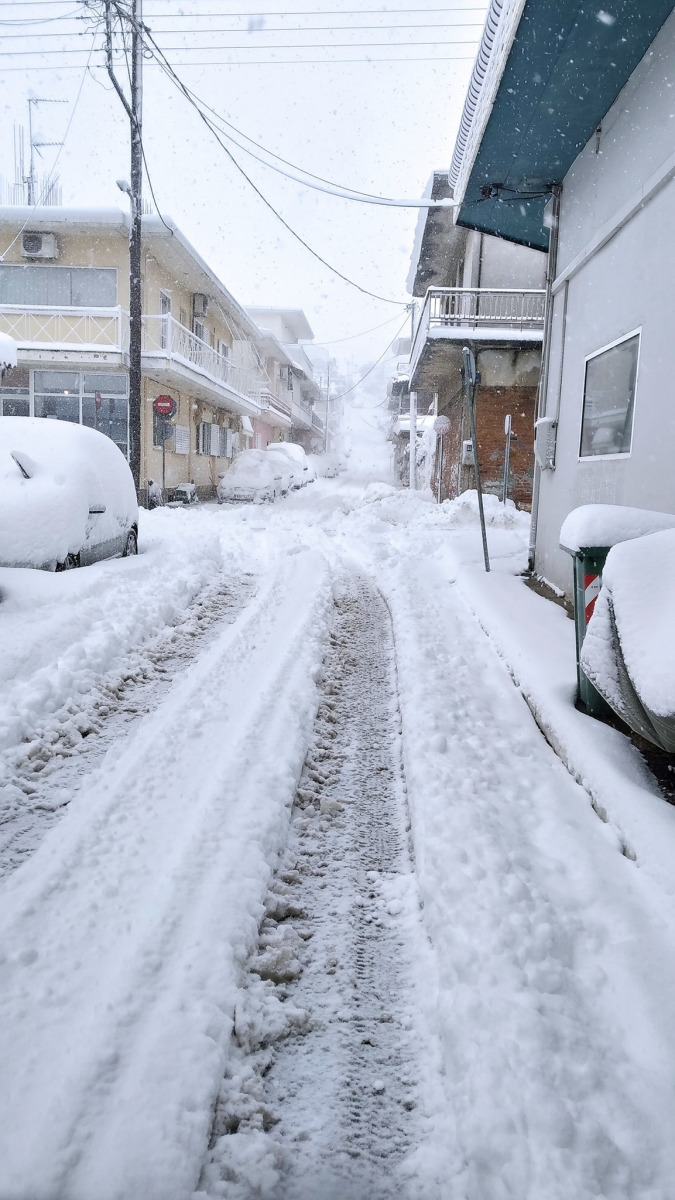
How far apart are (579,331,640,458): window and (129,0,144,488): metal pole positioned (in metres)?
10.6

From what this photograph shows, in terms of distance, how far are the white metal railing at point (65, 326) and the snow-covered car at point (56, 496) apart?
12.6 metres

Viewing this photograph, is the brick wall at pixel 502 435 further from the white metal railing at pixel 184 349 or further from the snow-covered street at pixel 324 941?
the snow-covered street at pixel 324 941

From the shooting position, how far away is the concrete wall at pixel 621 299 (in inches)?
216

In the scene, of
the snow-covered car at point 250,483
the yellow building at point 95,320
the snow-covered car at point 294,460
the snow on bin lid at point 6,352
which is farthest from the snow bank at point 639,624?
the snow-covered car at point 294,460

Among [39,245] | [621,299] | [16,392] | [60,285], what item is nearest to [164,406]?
[16,392]

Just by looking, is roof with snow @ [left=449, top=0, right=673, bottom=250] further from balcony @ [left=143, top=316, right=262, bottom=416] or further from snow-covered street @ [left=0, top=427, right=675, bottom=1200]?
balcony @ [left=143, top=316, right=262, bottom=416]

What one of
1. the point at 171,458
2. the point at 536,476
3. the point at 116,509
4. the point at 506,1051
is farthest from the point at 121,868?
the point at 171,458

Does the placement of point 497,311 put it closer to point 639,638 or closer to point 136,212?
point 136,212

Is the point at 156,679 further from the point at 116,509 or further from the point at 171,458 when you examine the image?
the point at 171,458

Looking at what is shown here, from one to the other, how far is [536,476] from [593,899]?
24.8 ft

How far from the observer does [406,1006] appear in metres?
2.28

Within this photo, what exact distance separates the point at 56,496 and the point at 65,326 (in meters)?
15.5

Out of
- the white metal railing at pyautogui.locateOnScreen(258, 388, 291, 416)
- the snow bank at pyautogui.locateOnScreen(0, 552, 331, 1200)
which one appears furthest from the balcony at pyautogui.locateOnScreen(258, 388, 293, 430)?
the snow bank at pyautogui.locateOnScreen(0, 552, 331, 1200)

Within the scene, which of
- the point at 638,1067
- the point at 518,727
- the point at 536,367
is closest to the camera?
the point at 638,1067
